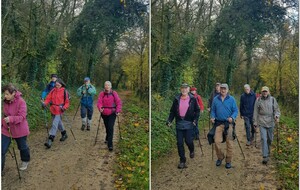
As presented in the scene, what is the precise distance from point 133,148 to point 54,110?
97 centimetres

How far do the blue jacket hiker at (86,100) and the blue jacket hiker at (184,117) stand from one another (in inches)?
35.8

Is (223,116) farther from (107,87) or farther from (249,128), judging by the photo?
(107,87)

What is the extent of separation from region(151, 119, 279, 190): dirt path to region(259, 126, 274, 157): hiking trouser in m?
0.06

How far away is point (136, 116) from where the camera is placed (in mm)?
3934

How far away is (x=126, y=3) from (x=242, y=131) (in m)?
1.97

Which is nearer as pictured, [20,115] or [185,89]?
[20,115]

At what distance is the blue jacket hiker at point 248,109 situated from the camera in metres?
3.78

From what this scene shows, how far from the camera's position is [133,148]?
3840 millimetres

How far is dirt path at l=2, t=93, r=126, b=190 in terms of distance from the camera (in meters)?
3.53

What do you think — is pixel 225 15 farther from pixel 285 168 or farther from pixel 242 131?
pixel 285 168

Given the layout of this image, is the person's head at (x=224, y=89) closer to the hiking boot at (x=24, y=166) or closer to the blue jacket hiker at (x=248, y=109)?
the blue jacket hiker at (x=248, y=109)

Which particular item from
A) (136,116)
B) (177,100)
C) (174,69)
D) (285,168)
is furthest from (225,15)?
(285,168)

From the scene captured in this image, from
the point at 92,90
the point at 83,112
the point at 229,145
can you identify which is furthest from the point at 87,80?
the point at 229,145

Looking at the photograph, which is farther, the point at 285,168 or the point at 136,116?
the point at 136,116
